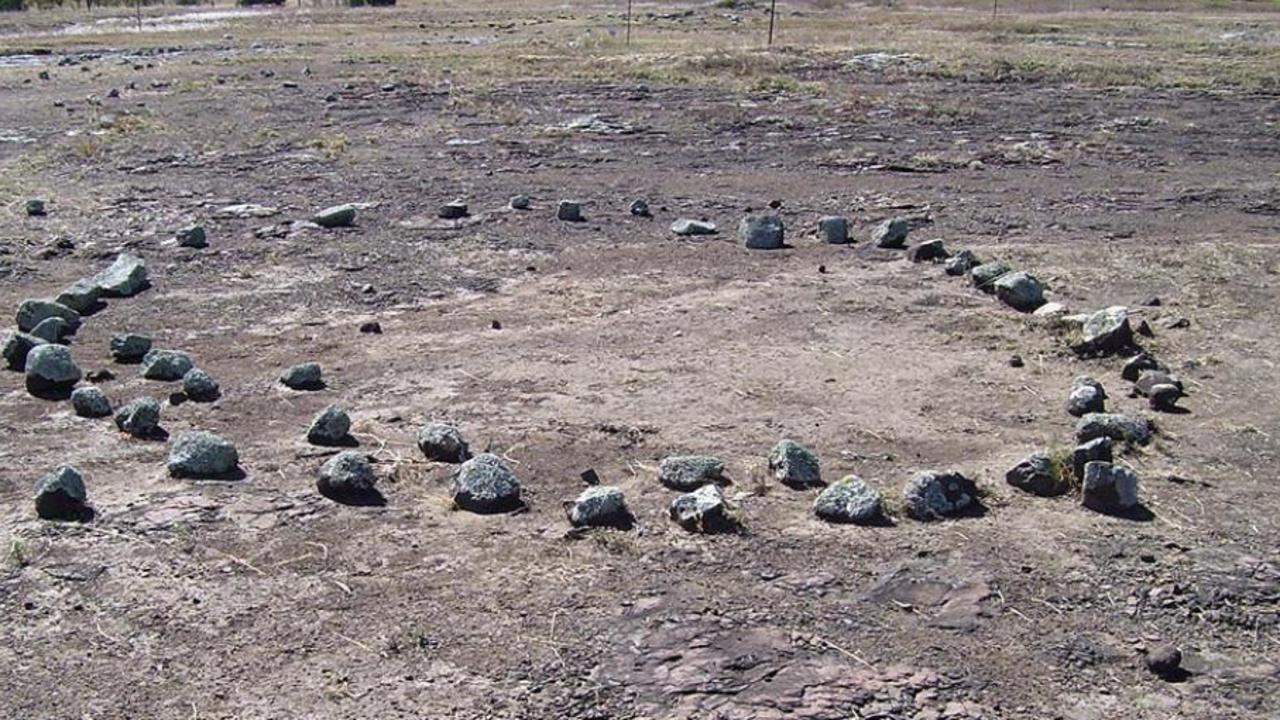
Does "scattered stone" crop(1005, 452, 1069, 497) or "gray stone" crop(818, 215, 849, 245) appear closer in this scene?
"scattered stone" crop(1005, 452, 1069, 497)

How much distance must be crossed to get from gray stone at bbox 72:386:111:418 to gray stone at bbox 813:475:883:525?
3.47 m

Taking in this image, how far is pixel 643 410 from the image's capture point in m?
6.65

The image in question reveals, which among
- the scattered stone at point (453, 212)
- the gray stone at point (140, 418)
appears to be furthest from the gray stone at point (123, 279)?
the gray stone at point (140, 418)

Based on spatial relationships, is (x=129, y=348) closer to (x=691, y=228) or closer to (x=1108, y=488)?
(x=691, y=228)

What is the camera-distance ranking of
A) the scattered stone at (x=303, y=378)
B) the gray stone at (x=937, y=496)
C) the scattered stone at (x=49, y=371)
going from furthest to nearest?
the scattered stone at (x=303, y=378), the scattered stone at (x=49, y=371), the gray stone at (x=937, y=496)

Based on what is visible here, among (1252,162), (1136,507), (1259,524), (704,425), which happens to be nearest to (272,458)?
(704,425)

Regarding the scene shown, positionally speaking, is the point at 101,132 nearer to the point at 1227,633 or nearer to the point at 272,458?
the point at 272,458

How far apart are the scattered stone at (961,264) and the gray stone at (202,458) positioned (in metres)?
5.27

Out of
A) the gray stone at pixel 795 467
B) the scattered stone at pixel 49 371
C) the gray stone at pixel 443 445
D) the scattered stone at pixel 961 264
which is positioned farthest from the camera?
the scattered stone at pixel 961 264

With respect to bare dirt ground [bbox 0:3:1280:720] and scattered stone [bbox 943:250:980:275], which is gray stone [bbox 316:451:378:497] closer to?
bare dirt ground [bbox 0:3:1280:720]

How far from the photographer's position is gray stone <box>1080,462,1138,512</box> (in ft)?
17.7

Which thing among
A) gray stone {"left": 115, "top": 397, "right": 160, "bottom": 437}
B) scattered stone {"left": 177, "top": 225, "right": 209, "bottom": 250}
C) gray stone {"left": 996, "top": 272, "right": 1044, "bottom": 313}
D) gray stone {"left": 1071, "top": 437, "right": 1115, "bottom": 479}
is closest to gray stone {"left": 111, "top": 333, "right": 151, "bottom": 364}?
gray stone {"left": 115, "top": 397, "right": 160, "bottom": 437}

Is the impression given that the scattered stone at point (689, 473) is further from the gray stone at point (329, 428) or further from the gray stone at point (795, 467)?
the gray stone at point (329, 428)

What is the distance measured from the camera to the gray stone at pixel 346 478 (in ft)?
18.0
